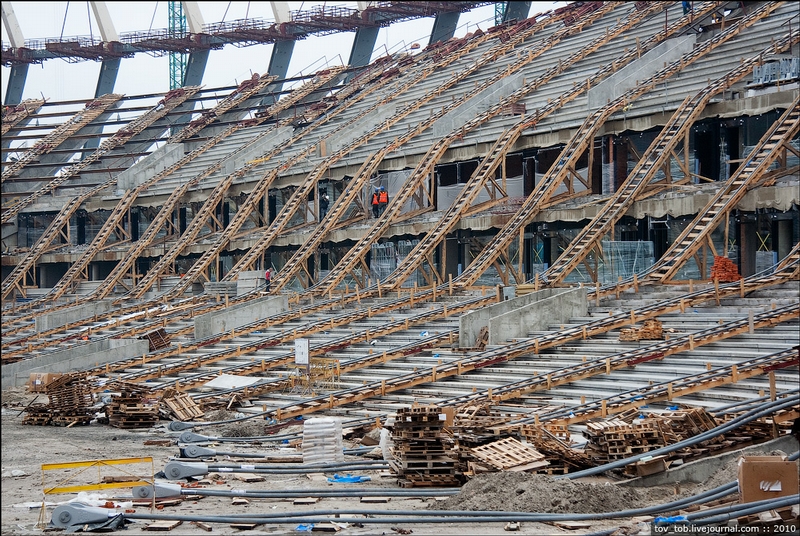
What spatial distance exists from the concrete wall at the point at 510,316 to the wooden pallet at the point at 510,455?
1087cm

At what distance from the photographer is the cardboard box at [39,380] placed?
3433cm

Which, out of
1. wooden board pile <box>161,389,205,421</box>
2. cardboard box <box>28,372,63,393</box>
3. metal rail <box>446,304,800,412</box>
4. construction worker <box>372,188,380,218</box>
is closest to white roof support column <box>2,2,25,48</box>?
construction worker <box>372,188,380,218</box>

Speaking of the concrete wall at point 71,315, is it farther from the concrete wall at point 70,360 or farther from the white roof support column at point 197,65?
the white roof support column at point 197,65

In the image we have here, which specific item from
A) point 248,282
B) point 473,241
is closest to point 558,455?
point 473,241

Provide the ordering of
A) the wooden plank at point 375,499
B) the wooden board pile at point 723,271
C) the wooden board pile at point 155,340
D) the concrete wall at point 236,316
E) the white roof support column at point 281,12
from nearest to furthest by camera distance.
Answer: the wooden plank at point 375,499
the wooden board pile at point 723,271
the wooden board pile at point 155,340
the concrete wall at point 236,316
the white roof support column at point 281,12

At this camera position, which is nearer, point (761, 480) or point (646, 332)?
point (761, 480)

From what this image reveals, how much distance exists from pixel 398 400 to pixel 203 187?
33006 mm

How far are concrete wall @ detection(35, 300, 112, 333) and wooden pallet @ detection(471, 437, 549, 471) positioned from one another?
3217 centimetres

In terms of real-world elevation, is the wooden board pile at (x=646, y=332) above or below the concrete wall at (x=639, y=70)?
below

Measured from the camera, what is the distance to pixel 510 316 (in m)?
29.6

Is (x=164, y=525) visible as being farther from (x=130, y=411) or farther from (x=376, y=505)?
(x=130, y=411)

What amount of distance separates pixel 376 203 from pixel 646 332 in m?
22.7

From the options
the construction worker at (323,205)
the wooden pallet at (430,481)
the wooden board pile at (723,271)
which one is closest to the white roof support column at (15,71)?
the construction worker at (323,205)

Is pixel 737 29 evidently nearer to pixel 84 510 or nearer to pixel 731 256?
pixel 731 256
